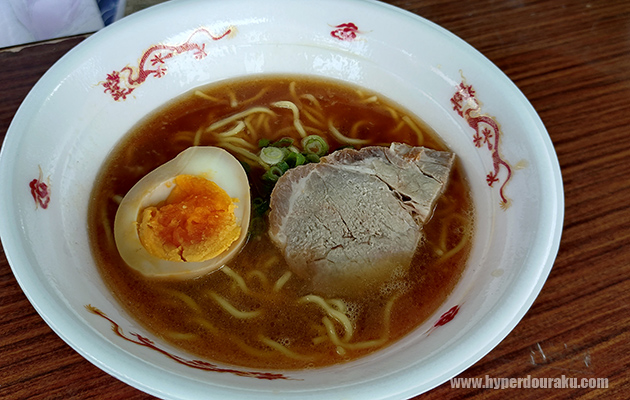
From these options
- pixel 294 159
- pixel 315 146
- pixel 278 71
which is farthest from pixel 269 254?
pixel 278 71

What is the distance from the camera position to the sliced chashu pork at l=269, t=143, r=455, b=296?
1537mm

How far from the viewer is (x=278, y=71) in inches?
77.0

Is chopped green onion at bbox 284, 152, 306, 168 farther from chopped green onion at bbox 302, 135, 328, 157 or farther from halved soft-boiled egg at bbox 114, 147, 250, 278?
halved soft-boiled egg at bbox 114, 147, 250, 278

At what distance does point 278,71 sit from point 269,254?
2.66 feet

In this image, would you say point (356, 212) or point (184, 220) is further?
point (356, 212)

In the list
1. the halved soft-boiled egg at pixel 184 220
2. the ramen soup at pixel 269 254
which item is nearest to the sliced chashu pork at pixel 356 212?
the ramen soup at pixel 269 254

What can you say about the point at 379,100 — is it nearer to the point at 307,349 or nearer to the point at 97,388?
the point at 307,349

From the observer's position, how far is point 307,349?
1349 mm

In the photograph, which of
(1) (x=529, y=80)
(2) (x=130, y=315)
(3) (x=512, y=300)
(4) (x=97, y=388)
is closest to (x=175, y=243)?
(2) (x=130, y=315)

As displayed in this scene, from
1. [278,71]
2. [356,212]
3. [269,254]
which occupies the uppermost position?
[278,71]

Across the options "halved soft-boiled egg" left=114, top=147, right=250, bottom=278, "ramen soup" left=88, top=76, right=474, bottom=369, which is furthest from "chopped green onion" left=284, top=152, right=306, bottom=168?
"halved soft-boiled egg" left=114, top=147, right=250, bottom=278

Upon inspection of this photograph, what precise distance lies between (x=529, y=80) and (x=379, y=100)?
25.5 inches

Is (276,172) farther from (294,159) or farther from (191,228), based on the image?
(191,228)

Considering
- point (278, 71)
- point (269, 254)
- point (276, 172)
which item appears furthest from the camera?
point (278, 71)
